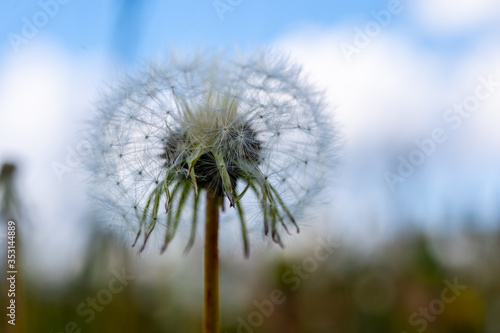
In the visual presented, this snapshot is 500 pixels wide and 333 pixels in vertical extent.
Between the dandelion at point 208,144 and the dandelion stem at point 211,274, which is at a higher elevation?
the dandelion at point 208,144

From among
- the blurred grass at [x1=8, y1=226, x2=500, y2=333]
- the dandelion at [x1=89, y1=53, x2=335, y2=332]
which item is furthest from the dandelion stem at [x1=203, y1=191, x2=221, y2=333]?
the blurred grass at [x1=8, y1=226, x2=500, y2=333]

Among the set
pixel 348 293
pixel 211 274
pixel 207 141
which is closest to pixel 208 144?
pixel 207 141

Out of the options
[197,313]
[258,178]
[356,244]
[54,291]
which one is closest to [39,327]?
[54,291]

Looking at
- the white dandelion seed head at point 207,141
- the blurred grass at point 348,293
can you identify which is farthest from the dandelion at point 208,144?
the blurred grass at point 348,293

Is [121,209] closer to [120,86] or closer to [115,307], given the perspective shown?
[120,86]

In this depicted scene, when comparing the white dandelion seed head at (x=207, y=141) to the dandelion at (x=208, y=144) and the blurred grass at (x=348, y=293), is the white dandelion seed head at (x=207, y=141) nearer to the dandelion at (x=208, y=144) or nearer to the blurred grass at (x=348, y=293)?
the dandelion at (x=208, y=144)

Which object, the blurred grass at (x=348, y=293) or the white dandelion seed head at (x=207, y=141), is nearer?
the white dandelion seed head at (x=207, y=141)

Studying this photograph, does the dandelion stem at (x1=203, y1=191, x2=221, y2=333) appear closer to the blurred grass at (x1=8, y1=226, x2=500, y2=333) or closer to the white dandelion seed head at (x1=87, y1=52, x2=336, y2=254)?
the white dandelion seed head at (x1=87, y1=52, x2=336, y2=254)

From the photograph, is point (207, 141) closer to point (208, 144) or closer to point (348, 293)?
point (208, 144)

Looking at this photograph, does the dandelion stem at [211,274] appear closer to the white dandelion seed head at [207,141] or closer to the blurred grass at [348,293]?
the white dandelion seed head at [207,141]
